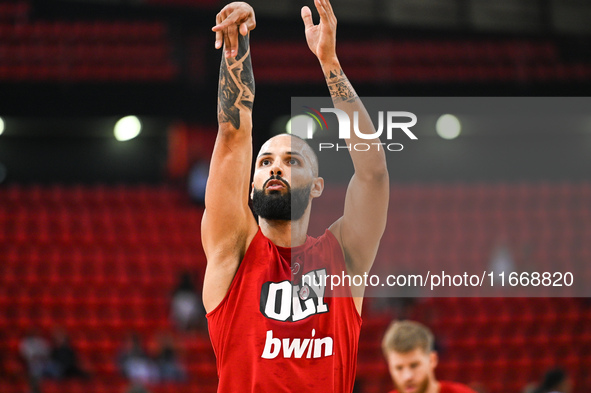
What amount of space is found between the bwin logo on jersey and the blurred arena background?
3140 millimetres

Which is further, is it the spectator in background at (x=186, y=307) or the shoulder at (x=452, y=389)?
the spectator in background at (x=186, y=307)

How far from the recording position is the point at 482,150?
11.8 meters

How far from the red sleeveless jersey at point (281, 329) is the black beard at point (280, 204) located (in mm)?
105

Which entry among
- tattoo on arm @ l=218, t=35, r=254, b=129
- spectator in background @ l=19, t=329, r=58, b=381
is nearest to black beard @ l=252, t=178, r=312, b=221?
tattoo on arm @ l=218, t=35, r=254, b=129

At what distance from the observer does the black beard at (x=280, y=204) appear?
2809mm

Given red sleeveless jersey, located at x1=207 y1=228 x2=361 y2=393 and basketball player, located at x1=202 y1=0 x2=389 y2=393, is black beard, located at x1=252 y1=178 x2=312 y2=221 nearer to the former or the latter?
basketball player, located at x1=202 y1=0 x2=389 y2=393

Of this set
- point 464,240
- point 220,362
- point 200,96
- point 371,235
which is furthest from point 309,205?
point 200,96

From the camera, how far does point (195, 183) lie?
12.4 metres

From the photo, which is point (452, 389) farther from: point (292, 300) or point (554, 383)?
point (554, 383)

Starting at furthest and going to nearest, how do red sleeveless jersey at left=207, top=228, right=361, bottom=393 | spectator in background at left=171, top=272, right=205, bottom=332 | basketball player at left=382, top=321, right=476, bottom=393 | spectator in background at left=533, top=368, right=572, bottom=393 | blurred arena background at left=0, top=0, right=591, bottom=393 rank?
spectator in background at left=171, top=272, right=205, bottom=332, blurred arena background at left=0, top=0, right=591, bottom=393, spectator in background at left=533, top=368, right=572, bottom=393, basketball player at left=382, top=321, right=476, bottom=393, red sleeveless jersey at left=207, top=228, right=361, bottom=393

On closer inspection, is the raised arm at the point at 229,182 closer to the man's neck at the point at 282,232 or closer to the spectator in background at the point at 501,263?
the man's neck at the point at 282,232

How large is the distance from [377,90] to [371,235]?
25.0ft

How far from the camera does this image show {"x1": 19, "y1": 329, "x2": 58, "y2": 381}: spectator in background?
330 inches

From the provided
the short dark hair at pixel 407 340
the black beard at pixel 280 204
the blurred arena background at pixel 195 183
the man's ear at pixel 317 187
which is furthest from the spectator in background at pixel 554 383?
the black beard at pixel 280 204
